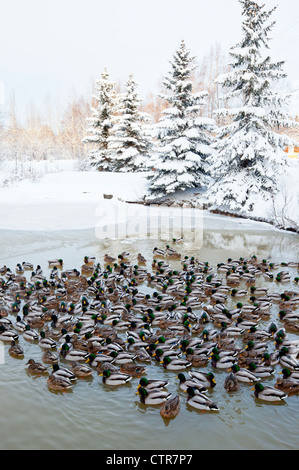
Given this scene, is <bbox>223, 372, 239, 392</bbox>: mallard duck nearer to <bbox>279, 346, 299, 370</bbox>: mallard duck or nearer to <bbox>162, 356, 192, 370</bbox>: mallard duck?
<bbox>162, 356, 192, 370</bbox>: mallard duck

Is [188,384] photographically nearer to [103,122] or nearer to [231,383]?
[231,383]

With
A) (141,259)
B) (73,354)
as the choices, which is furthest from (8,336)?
(141,259)

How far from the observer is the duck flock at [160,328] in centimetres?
616

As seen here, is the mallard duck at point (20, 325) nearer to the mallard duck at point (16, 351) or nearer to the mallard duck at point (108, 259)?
the mallard duck at point (16, 351)

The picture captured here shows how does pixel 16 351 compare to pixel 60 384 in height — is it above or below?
above

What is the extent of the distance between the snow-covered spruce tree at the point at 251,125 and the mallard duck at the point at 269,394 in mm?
16630

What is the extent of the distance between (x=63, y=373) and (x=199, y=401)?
2.44 metres

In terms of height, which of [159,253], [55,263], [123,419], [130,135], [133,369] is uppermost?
[130,135]

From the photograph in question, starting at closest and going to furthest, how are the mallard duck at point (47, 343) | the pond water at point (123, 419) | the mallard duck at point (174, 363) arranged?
the pond water at point (123, 419) → the mallard duck at point (174, 363) → the mallard duck at point (47, 343)

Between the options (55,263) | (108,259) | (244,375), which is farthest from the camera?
(108,259)

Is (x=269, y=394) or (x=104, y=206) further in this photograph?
(x=104, y=206)

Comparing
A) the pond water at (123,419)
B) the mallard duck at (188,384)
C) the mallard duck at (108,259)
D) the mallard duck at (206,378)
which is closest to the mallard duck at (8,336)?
the pond water at (123,419)

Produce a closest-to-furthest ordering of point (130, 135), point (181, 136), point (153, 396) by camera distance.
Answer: point (153, 396)
point (181, 136)
point (130, 135)

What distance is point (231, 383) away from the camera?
600 cm
